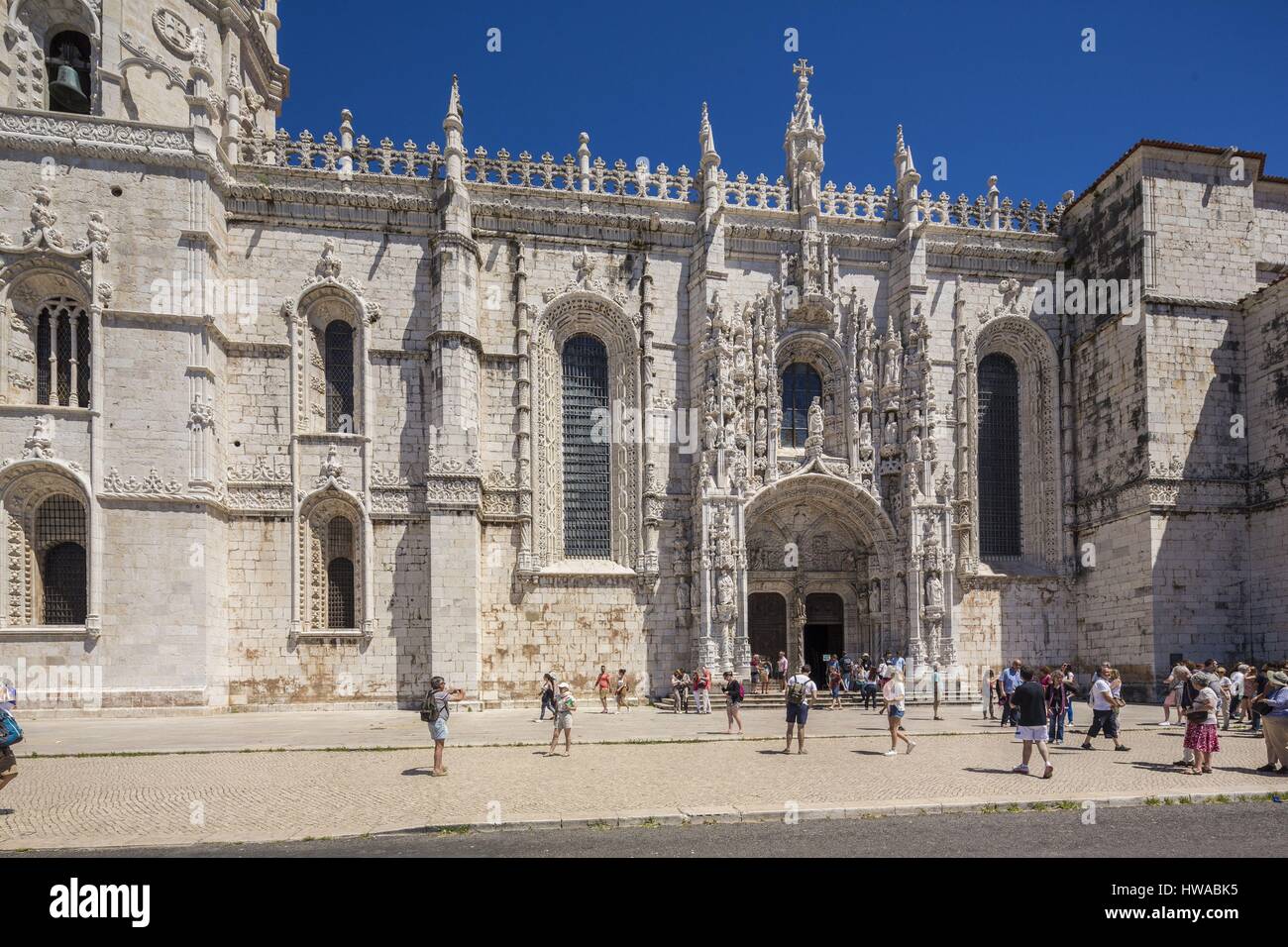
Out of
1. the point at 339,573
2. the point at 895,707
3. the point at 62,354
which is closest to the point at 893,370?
the point at 895,707

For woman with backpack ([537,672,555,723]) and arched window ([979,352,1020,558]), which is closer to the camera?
woman with backpack ([537,672,555,723])

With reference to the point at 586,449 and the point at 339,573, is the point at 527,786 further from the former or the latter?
the point at 586,449

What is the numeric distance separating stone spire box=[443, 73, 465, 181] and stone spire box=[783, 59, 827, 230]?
10.7 m

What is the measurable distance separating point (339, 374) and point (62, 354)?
6.92m

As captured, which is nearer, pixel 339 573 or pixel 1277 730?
pixel 1277 730

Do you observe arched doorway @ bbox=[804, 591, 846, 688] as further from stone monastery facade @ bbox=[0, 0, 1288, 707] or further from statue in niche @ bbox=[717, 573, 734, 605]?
statue in niche @ bbox=[717, 573, 734, 605]

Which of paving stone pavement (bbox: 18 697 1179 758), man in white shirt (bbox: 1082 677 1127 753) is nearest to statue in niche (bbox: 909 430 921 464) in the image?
paving stone pavement (bbox: 18 697 1179 758)

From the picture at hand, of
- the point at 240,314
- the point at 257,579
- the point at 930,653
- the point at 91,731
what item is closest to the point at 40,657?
the point at 91,731

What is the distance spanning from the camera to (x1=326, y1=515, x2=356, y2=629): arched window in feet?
85.7

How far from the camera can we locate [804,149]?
30.0m

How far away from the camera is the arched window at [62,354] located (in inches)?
933

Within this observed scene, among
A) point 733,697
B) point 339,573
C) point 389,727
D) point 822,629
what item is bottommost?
point 389,727

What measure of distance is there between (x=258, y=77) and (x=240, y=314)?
11.5m

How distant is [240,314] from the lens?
2589 cm
